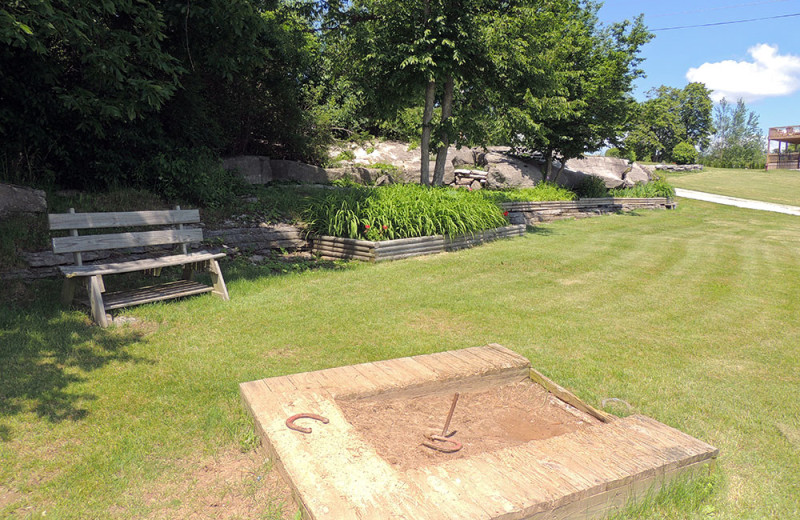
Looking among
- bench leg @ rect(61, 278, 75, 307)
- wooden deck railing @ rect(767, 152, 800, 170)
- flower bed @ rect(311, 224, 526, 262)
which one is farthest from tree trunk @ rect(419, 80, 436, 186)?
wooden deck railing @ rect(767, 152, 800, 170)

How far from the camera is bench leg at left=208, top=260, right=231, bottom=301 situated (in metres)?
5.77

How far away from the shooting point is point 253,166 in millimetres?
11766

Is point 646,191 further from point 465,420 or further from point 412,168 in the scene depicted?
point 465,420

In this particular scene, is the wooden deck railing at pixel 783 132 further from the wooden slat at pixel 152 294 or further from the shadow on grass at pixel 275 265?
the wooden slat at pixel 152 294

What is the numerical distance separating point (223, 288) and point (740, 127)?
248 feet

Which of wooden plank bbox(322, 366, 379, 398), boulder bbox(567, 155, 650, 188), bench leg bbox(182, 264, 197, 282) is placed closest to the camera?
wooden plank bbox(322, 366, 379, 398)

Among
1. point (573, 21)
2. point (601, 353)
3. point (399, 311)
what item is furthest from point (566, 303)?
point (573, 21)

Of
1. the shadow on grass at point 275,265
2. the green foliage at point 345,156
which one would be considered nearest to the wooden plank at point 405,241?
the shadow on grass at point 275,265

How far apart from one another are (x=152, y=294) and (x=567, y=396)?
4.35m

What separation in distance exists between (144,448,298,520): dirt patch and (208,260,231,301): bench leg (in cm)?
319

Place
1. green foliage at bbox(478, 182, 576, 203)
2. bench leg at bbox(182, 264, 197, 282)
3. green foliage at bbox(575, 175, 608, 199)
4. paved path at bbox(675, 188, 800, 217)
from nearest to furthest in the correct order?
bench leg at bbox(182, 264, 197, 282), green foliage at bbox(478, 182, 576, 203), green foliage at bbox(575, 175, 608, 199), paved path at bbox(675, 188, 800, 217)

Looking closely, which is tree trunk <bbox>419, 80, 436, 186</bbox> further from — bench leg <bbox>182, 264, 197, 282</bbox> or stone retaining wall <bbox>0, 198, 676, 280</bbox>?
bench leg <bbox>182, 264, 197, 282</bbox>

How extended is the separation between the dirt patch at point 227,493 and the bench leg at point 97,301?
2.63 metres

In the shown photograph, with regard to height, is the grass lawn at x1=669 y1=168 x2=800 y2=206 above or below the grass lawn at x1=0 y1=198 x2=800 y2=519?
above
